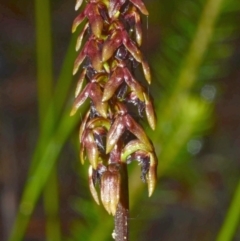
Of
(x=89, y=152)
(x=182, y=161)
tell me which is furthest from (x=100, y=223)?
(x=89, y=152)

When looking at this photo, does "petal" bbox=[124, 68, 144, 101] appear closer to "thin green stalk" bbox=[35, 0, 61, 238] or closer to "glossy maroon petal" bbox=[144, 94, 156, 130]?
"glossy maroon petal" bbox=[144, 94, 156, 130]

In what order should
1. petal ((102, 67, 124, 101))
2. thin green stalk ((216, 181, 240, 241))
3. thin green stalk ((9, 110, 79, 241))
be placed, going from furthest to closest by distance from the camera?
thin green stalk ((9, 110, 79, 241)) → thin green stalk ((216, 181, 240, 241)) → petal ((102, 67, 124, 101))

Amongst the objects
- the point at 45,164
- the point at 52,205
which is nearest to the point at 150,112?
the point at 45,164

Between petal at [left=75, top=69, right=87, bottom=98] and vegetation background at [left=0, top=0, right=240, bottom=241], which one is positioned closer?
petal at [left=75, top=69, right=87, bottom=98]

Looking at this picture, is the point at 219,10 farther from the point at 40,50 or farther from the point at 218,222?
the point at 218,222

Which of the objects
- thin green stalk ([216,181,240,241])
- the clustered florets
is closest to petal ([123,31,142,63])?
the clustered florets

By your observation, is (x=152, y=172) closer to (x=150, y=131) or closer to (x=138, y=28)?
(x=138, y=28)

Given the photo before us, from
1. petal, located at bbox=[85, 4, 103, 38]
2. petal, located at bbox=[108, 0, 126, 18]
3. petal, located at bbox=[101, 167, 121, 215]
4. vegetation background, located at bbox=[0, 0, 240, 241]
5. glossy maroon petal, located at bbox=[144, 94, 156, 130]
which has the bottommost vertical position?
vegetation background, located at bbox=[0, 0, 240, 241]

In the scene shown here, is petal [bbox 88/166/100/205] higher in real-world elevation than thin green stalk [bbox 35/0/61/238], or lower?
higher
